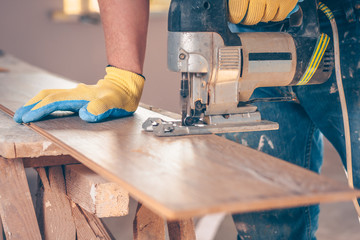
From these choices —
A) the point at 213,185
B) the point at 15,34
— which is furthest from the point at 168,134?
the point at 15,34

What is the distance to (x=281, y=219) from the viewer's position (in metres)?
1.75

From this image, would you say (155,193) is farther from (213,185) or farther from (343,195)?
(343,195)

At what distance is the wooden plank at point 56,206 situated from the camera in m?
1.45

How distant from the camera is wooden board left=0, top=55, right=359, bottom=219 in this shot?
0.77m

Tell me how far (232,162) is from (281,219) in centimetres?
83

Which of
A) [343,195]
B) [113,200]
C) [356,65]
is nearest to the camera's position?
[343,195]

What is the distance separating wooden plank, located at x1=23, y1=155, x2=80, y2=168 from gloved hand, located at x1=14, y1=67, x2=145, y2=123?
0.13 m

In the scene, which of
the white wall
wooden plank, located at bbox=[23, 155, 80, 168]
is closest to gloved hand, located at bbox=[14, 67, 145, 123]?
wooden plank, located at bbox=[23, 155, 80, 168]

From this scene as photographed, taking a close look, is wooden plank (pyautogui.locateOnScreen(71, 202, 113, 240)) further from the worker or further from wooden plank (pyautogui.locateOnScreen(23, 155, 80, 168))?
the worker

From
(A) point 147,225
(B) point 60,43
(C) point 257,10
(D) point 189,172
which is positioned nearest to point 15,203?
(A) point 147,225

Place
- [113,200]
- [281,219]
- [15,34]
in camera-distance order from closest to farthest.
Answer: [113,200], [281,219], [15,34]

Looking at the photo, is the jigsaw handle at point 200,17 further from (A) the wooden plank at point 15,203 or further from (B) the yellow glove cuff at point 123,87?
(A) the wooden plank at point 15,203

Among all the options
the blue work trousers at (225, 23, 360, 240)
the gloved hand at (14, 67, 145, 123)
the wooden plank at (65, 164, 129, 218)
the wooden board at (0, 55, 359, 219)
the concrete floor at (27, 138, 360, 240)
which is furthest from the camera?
the concrete floor at (27, 138, 360, 240)

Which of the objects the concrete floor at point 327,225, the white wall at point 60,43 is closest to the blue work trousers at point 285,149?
the concrete floor at point 327,225
